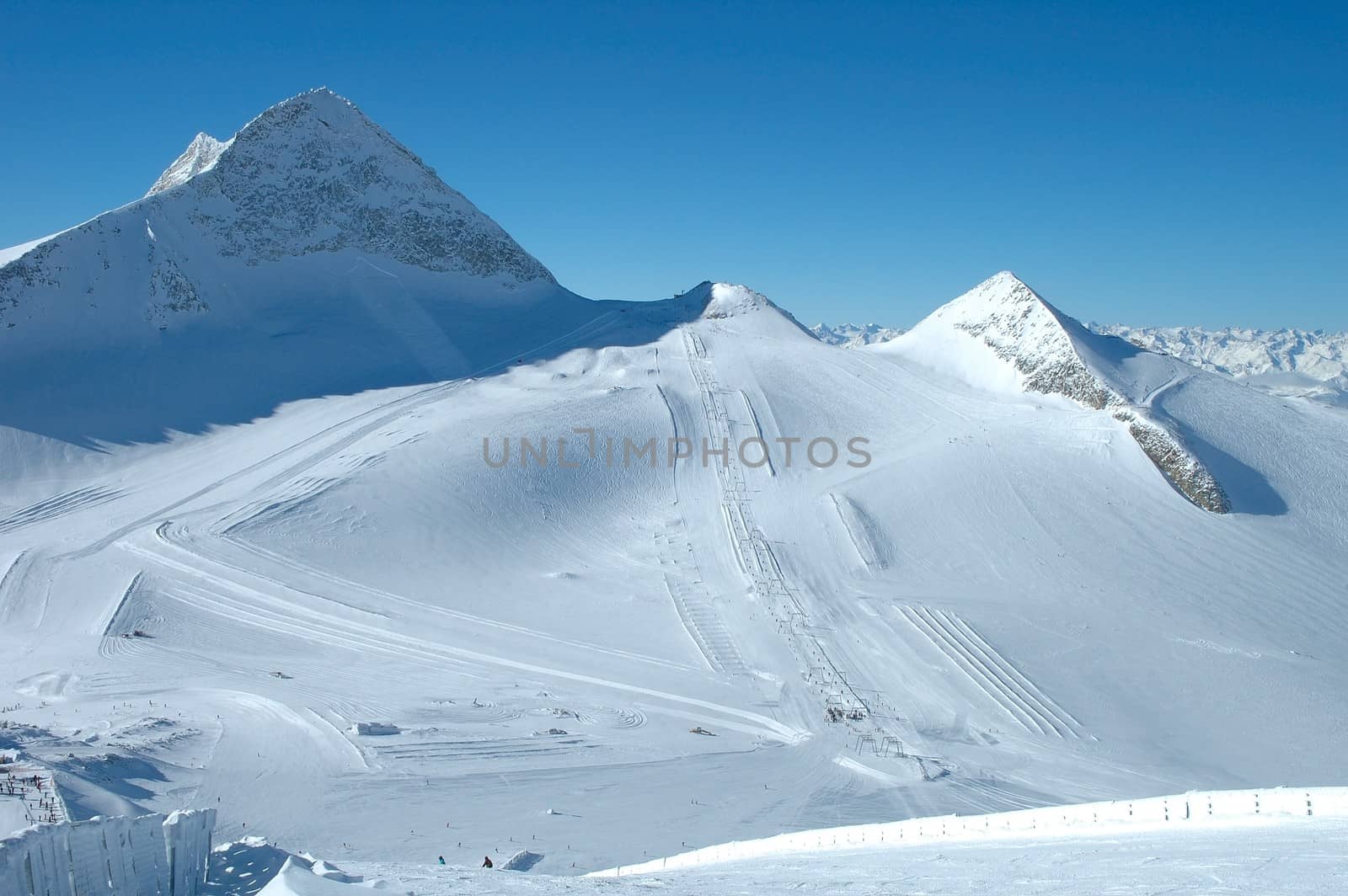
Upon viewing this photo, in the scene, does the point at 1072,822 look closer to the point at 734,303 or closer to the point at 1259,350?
the point at 734,303

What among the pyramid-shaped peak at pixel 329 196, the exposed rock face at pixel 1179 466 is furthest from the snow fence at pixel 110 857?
the pyramid-shaped peak at pixel 329 196

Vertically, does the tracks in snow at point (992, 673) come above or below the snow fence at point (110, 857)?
below

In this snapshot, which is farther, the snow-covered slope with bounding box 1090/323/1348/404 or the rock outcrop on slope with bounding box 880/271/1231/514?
the snow-covered slope with bounding box 1090/323/1348/404

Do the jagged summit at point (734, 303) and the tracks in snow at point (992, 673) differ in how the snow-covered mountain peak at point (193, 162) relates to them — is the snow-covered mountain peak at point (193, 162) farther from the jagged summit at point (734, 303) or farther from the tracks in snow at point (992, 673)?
the tracks in snow at point (992, 673)

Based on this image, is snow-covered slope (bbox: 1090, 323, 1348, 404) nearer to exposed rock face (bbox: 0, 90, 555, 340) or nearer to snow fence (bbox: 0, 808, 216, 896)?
exposed rock face (bbox: 0, 90, 555, 340)


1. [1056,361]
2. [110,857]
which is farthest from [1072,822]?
[1056,361]

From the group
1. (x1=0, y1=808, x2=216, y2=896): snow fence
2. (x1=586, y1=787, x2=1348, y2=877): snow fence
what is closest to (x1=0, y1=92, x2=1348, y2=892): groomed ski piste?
(x1=586, y1=787, x2=1348, y2=877): snow fence
